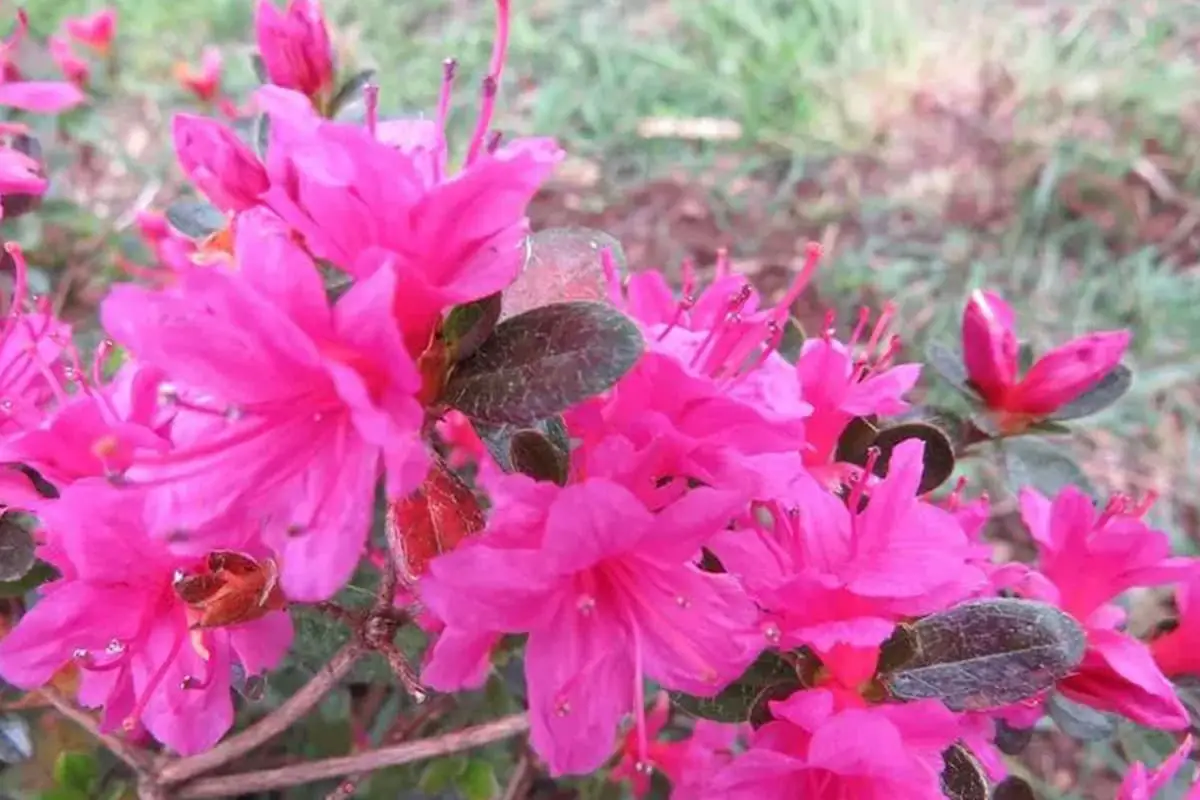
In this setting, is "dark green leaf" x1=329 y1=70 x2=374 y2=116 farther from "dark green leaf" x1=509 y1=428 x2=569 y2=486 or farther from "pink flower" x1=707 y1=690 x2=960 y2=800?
"pink flower" x1=707 y1=690 x2=960 y2=800

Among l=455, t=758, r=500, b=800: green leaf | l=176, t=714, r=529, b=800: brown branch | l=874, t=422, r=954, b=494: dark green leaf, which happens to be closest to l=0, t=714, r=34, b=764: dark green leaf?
l=176, t=714, r=529, b=800: brown branch

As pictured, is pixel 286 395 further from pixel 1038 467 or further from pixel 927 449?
pixel 1038 467

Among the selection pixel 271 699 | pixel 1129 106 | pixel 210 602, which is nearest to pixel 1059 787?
pixel 271 699

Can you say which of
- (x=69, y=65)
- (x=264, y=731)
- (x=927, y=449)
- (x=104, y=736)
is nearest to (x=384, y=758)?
(x=264, y=731)

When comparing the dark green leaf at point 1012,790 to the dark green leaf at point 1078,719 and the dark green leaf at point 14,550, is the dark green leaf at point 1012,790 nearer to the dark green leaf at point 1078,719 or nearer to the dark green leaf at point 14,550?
the dark green leaf at point 1078,719

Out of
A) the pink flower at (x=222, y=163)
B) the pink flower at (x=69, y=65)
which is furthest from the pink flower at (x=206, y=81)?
the pink flower at (x=222, y=163)

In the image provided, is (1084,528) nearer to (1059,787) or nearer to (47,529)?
(47,529)
